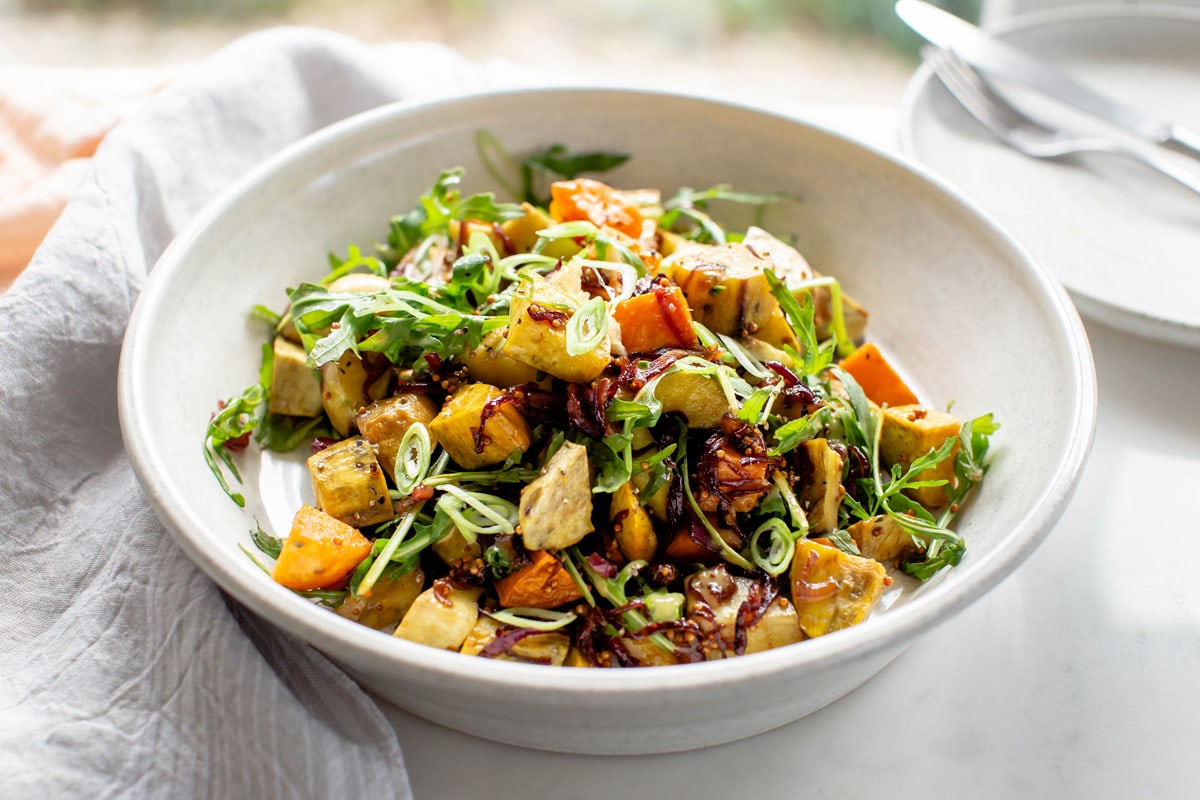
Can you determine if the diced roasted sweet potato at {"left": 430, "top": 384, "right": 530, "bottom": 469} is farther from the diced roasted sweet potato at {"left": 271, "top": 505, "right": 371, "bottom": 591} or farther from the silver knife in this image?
the silver knife

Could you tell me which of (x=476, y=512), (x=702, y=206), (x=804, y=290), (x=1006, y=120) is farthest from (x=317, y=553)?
(x=1006, y=120)

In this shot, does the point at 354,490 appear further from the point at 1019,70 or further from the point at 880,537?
the point at 1019,70

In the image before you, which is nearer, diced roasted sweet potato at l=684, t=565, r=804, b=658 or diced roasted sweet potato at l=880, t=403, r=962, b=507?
diced roasted sweet potato at l=684, t=565, r=804, b=658

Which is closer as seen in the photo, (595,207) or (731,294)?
(731,294)

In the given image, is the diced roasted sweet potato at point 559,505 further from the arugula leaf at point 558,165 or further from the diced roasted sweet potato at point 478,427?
the arugula leaf at point 558,165

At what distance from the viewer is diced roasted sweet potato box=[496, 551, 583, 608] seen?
1561 millimetres

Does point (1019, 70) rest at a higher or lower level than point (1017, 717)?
higher

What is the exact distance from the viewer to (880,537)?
1744 millimetres

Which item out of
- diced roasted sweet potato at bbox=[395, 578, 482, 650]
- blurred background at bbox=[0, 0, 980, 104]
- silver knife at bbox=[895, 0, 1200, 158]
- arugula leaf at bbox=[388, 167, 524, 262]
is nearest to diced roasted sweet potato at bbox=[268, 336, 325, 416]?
arugula leaf at bbox=[388, 167, 524, 262]

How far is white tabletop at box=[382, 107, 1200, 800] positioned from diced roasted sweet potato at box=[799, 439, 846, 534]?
10.9 inches

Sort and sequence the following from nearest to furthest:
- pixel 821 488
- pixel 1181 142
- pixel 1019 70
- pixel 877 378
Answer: pixel 821 488, pixel 877 378, pixel 1181 142, pixel 1019 70

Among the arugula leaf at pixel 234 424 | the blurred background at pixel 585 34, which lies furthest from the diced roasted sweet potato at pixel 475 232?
the blurred background at pixel 585 34

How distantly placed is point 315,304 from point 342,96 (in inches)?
39.7

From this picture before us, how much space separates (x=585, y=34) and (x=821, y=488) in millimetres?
4422
